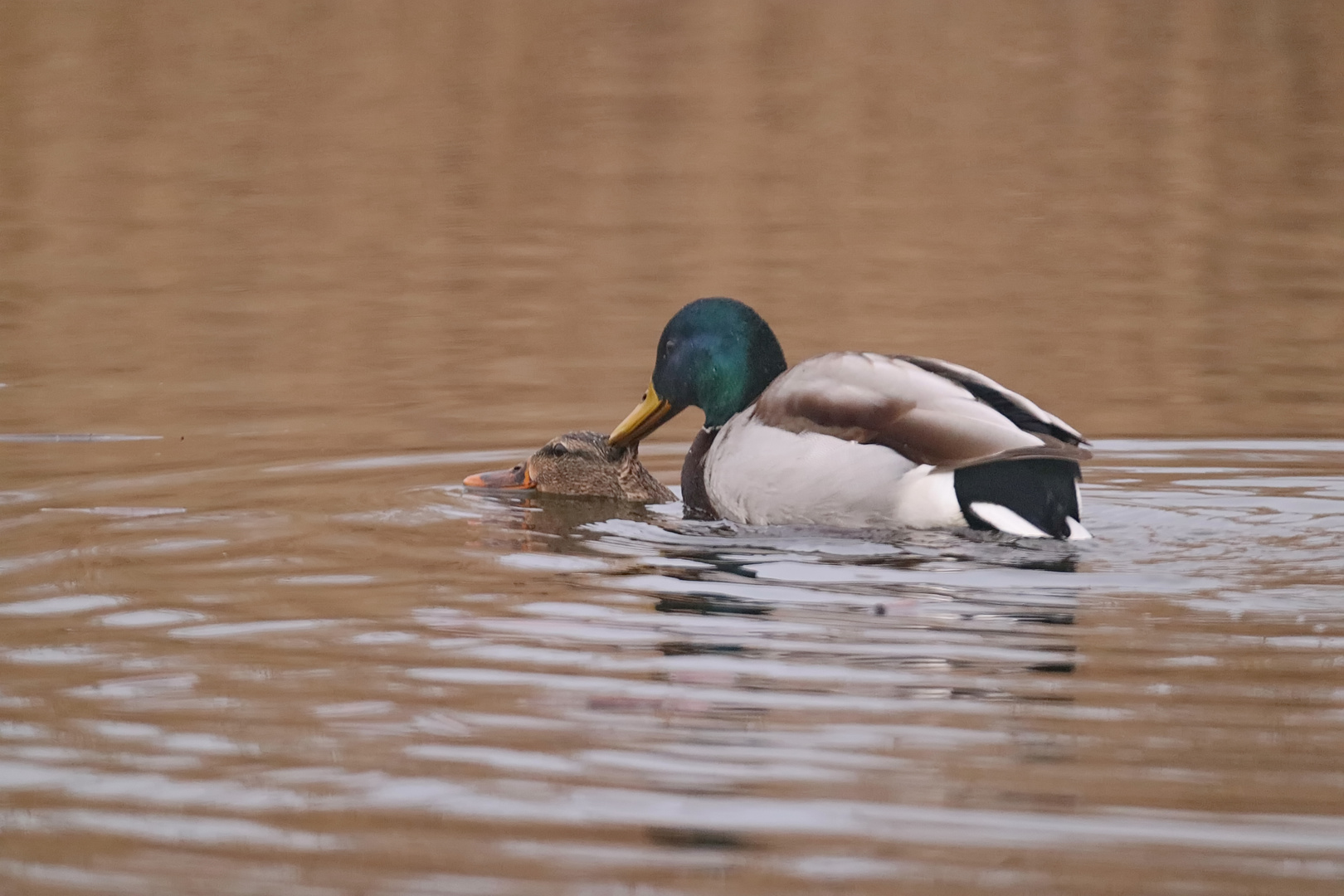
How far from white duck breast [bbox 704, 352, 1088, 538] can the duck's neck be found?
0.75ft

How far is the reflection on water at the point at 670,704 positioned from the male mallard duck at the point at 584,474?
809 mm

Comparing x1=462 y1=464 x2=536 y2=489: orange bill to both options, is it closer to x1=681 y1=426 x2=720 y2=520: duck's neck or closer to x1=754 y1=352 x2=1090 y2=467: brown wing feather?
x1=681 y1=426 x2=720 y2=520: duck's neck

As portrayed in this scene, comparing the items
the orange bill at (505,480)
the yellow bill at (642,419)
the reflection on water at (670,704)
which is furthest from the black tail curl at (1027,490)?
the orange bill at (505,480)

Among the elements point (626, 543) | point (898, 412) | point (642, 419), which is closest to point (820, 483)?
point (898, 412)

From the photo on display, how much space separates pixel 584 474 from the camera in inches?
368

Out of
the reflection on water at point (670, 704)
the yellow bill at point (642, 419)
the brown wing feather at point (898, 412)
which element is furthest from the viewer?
the yellow bill at point (642, 419)

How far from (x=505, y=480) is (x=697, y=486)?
954 millimetres

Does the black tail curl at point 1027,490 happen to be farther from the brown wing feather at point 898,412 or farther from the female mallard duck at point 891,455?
the brown wing feather at point 898,412

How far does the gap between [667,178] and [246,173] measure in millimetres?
4163

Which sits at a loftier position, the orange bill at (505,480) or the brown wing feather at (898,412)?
the brown wing feather at (898,412)

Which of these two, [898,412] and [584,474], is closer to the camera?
[898,412]

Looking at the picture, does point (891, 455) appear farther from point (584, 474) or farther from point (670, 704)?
point (670, 704)

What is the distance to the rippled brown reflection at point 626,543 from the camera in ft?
15.0

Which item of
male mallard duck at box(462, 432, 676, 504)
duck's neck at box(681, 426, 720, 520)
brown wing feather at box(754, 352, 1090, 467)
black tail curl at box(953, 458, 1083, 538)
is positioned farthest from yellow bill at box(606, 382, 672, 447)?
black tail curl at box(953, 458, 1083, 538)
